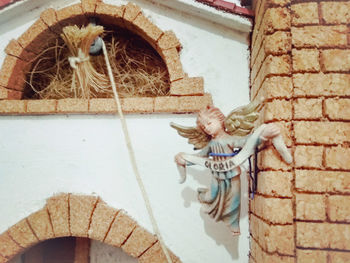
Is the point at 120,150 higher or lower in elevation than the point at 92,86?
lower

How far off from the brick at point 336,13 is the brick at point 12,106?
248 cm

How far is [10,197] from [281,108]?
2.37 meters

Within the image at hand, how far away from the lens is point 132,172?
252 centimetres

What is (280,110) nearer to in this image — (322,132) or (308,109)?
(308,109)

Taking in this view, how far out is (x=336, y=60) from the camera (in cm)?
180

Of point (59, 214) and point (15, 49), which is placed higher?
point (15, 49)

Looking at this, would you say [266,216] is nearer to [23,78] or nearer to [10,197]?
[10,197]

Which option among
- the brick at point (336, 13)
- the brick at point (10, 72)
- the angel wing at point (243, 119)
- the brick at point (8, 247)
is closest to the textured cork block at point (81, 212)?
the brick at point (8, 247)

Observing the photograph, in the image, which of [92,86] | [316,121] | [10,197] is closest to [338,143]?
[316,121]

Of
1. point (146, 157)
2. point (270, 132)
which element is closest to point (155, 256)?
point (146, 157)

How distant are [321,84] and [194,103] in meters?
0.98

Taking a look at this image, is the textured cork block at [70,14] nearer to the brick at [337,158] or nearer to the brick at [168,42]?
the brick at [168,42]

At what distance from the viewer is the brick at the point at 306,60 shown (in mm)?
1817

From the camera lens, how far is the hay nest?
2.62 meters
